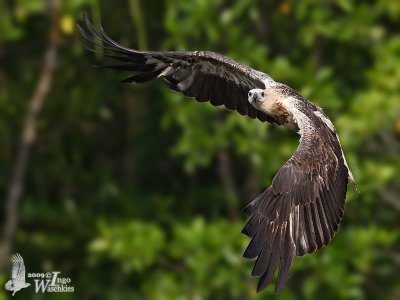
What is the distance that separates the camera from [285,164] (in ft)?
26.2

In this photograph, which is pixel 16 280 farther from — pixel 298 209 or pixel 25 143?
pixel 298 209

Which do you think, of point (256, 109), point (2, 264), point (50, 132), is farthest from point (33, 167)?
point (256, 109)

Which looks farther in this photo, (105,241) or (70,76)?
(70,76)

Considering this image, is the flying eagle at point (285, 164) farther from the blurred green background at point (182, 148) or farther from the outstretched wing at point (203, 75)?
the blurred green background at point (182, 148)

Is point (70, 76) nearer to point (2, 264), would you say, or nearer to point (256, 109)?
point (2, 264)

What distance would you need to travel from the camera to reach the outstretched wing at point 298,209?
776 cm

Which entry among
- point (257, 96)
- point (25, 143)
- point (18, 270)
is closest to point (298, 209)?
point (257, 96)

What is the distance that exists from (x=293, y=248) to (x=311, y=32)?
5.89 metres

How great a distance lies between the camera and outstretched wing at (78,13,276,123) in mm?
9438

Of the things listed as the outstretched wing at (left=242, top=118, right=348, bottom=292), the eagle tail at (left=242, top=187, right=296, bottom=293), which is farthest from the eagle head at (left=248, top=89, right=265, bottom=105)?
the eagle tail at (left=242, top=187, right=296, bottom=293)

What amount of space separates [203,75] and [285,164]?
1.83 meters

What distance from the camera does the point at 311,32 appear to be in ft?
44.4

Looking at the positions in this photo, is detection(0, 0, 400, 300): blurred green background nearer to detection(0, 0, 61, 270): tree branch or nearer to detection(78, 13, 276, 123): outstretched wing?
detection(0, 0, 61, 270): tree branch

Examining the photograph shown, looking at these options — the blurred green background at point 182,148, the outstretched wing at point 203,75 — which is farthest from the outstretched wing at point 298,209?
the blurred green background at point 182,148
